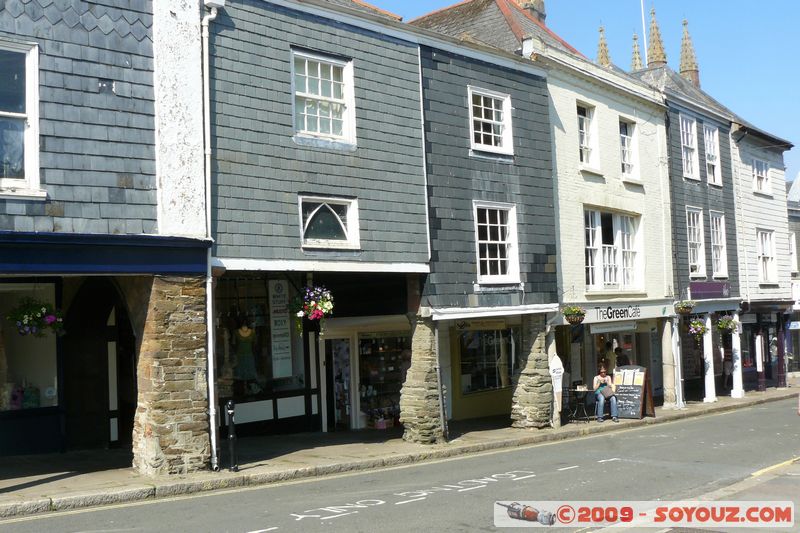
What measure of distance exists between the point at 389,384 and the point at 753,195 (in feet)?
58.5

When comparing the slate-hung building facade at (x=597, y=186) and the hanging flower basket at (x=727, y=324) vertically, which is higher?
the slate-hung building facade at (x=597, y=186)

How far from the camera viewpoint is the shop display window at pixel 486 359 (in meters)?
21.6

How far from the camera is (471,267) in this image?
17.2 meters

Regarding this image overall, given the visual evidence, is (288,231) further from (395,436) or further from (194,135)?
(395,436)

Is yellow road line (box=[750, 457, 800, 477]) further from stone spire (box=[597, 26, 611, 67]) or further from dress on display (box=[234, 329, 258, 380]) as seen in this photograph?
stone spire (box=[597, 26, 611, 67])

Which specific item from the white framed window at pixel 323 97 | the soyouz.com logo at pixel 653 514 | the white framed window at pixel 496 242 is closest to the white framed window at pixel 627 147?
the white framed window at pixel 496 242

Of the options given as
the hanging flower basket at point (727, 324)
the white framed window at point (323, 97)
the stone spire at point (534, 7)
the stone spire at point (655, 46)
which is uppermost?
the stone spire at point (655, 46)

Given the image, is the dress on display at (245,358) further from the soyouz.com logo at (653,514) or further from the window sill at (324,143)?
the soyouz.com logo at (653,514)

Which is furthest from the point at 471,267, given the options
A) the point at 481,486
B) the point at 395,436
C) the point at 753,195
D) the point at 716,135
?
the point at 753,195

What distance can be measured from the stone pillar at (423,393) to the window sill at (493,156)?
12.5ft

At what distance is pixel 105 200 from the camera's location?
11.8m

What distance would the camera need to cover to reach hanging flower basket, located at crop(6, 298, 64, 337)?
12508mm

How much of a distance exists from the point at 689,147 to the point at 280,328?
50.6ft

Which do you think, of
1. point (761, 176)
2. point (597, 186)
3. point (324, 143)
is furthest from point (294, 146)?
point (761, 176)
